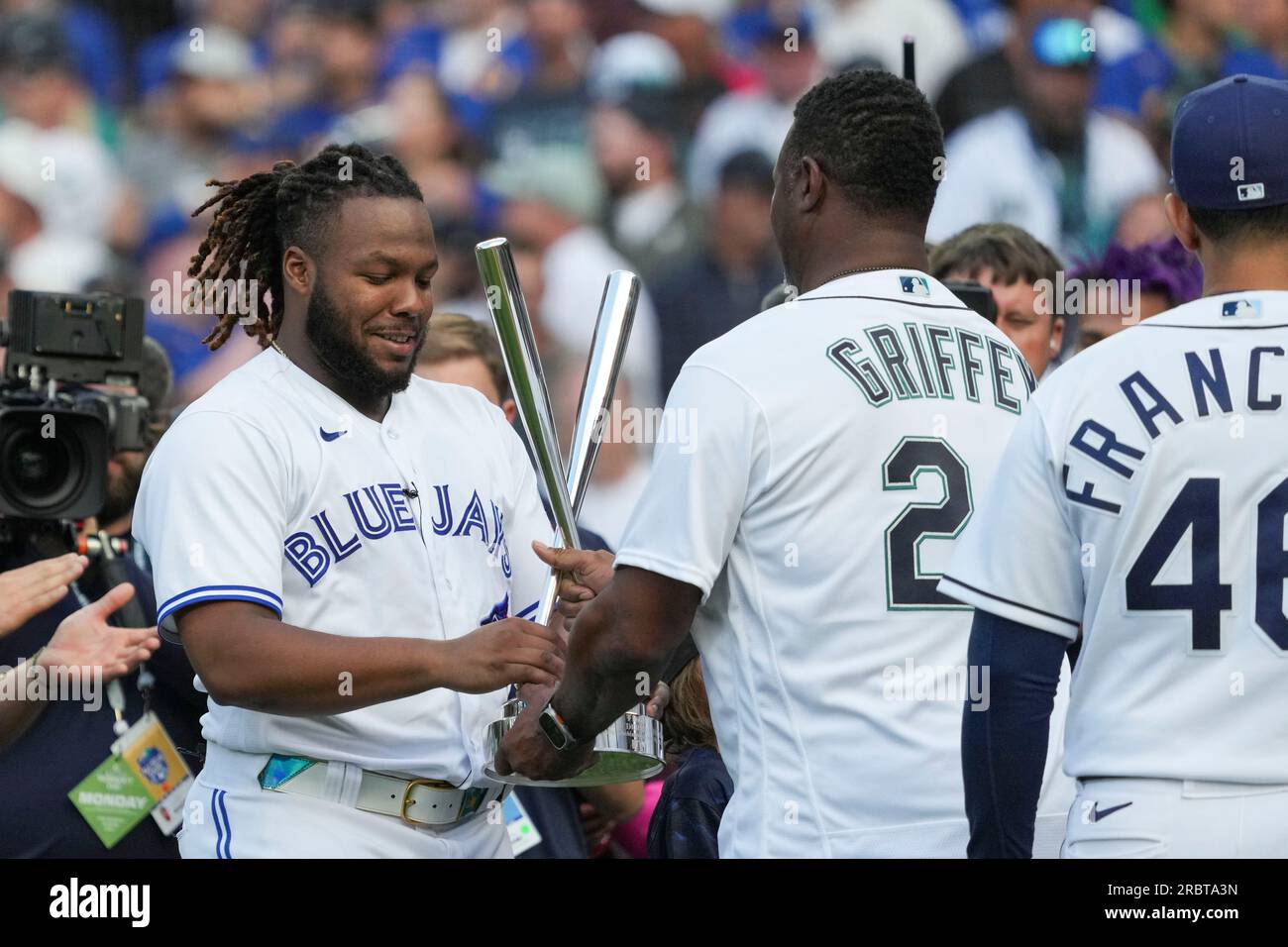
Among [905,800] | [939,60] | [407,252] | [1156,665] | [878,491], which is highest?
[939,60]

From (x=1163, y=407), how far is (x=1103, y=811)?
0.53 m

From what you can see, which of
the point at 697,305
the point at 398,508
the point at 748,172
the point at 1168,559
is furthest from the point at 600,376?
the point at 748,172

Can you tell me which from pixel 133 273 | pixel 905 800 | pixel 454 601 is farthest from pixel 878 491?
pixel 133 273

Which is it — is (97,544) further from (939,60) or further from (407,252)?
(939,60)

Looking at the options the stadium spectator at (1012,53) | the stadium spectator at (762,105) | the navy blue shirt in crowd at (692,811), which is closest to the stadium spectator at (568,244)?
the stadium spectator at (762,105)

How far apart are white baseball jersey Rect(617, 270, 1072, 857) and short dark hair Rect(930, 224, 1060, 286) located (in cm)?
219

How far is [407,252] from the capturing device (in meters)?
3.15

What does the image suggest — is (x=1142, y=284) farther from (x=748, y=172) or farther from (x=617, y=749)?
(x=748, y=172)

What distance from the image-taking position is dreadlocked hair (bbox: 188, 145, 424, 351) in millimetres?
3215

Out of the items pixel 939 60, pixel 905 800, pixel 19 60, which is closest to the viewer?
pixel 905 800

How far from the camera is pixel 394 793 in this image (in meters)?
3.04

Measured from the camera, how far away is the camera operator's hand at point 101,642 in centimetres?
361

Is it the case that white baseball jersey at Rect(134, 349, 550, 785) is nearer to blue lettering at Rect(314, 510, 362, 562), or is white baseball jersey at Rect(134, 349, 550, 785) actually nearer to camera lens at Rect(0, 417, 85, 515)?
blue lettering at Rect(314, 510, 362, 562)

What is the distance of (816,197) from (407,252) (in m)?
0.76
